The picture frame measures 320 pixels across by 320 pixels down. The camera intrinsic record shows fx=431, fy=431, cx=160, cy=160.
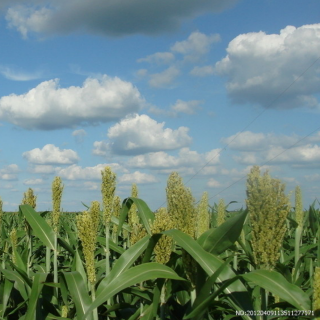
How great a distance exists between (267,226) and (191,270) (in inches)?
22.1

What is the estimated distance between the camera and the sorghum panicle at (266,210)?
2.32m

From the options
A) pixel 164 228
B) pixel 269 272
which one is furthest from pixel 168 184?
pixel 269 272

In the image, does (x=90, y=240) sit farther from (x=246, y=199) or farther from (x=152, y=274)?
(x=246, y=199)

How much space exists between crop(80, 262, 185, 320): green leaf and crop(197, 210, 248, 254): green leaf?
32 cm

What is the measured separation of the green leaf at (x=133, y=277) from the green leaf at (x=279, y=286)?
433 mm

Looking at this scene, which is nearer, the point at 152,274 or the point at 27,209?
the point at 152,274

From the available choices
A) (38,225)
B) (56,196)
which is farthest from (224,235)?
(38,225)

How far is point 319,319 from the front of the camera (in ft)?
6.52

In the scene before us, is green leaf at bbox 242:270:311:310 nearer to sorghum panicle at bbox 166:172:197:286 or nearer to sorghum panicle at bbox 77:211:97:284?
sorghum panicle at bbox 166:172:197:286

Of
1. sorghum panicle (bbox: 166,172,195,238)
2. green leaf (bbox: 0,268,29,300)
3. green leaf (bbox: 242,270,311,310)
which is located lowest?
green leaf (bbox: 0,268,29,300)

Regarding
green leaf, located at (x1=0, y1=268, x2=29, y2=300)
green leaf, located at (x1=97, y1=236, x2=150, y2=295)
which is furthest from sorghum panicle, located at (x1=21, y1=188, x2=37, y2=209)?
green leaf, located at (x1=97, y1=236, x2=150, y2=295)

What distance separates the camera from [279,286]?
7.97ft

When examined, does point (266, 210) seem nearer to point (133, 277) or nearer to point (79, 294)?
point (133, 277)

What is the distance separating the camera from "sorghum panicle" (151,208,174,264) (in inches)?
104
